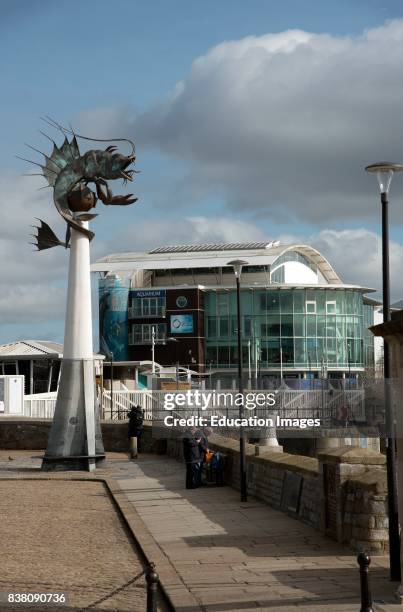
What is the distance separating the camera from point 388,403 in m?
10.7

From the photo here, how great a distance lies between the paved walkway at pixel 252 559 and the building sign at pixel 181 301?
7385 centimetres

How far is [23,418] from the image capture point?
36.9m

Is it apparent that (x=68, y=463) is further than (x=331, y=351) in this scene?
No

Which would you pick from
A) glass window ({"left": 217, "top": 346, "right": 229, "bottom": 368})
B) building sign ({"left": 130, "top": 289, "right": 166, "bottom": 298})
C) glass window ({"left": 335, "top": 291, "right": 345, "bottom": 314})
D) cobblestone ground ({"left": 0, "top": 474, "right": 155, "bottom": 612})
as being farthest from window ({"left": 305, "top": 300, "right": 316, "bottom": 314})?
cobblestone ground ({"left": 0, "top": 474, "right": 155, "bottom": 612})

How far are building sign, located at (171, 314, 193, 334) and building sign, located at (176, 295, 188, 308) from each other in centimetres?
93

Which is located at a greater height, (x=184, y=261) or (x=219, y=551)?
(x=184, y=261)

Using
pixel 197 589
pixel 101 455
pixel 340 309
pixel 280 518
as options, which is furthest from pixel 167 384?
pixel 340 309

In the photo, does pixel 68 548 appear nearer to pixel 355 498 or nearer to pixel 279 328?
pixel 355 498

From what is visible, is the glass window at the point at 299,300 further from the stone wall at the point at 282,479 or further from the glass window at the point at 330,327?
the stone wall at the point at 282,479

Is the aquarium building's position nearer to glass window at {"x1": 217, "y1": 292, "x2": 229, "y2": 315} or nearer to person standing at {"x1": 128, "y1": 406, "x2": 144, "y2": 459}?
glass window at {"x1": 217, "y1": 292, "x2": 229, "y2": 315}

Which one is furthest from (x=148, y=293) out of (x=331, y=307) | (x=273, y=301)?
(x=331, y=307)

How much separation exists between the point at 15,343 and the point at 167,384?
8.47 metres

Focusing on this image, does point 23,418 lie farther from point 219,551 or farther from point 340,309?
point 340,309

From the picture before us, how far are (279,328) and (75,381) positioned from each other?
67.5 metres
